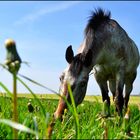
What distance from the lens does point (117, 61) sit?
1164cm

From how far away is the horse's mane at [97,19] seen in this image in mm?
11305

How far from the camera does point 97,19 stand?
11664 millimetres

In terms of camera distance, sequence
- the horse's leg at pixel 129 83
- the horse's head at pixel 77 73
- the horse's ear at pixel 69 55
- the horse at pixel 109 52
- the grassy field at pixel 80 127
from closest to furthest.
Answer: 1. the grassy field at pixel 80 127
2. the horse's head at pixel 77 73
3. the horse's ear at pixel 69 55
4. the horse at pixel 109 52
5. the horse's leg at pixel 129 83

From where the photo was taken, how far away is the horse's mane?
1130 cm

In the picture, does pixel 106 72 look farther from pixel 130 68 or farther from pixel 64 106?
pixel 64 106

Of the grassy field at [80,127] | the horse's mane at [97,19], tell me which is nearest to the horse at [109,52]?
the horse's mane at [97,19]

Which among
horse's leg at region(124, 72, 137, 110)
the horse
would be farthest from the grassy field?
horse's leg at region(124, 72, 137, 110)

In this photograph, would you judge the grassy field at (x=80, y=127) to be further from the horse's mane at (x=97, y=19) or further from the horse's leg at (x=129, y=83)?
the horse's leg at (x=129, y=83)

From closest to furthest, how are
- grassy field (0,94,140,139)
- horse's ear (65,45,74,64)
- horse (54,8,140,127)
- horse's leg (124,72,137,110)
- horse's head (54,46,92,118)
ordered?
1. grassy field (0,94,140,139)
2. horse's head (54,46,92,118)
3. horse's ear (65,45,74,64)
4. horse (54,8,140,127)
5. horse's leg (124,72,137,110)

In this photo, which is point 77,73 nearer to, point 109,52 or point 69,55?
point 69,55

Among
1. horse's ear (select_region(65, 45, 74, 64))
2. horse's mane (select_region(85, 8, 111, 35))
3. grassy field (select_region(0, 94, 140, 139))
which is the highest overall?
horse's mane (select_region(85, 8, 111, 35))

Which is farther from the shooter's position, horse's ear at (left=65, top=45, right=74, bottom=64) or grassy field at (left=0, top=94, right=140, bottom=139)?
horse's ear at (left=65, top=45, right=74, bottom=64)

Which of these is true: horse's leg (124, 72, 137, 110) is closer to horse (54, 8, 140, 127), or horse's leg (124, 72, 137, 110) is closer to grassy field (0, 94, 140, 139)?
horse (54, 8, 140, 127)

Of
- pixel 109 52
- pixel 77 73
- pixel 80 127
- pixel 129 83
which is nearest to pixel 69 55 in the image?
pixel 77 73
